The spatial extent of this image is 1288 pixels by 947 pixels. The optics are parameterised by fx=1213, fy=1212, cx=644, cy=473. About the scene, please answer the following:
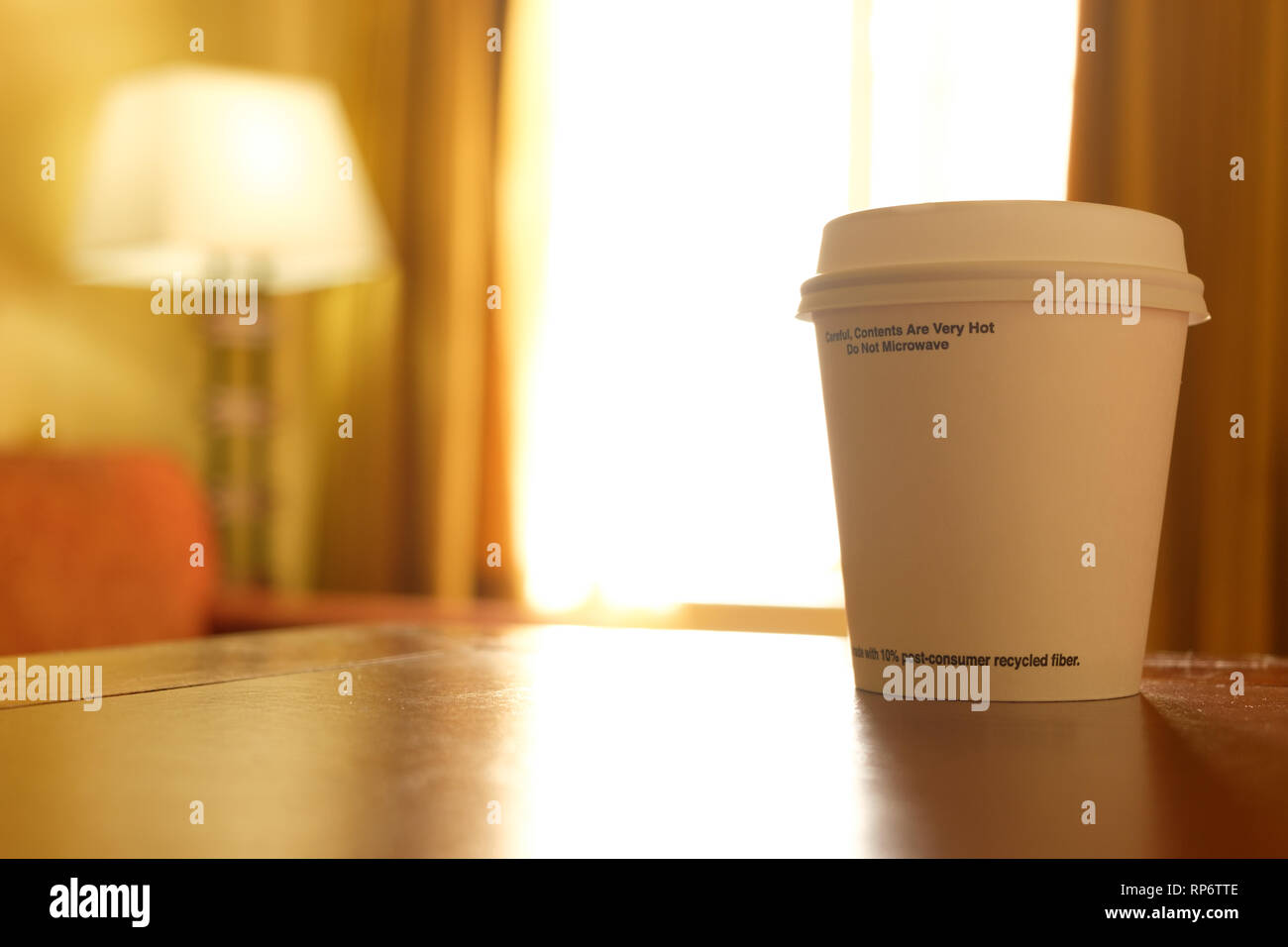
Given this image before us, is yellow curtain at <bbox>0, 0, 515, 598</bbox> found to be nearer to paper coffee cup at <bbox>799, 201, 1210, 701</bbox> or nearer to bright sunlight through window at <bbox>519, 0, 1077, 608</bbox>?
bright sunlight through window at <bbox>519, 0, 1077, 608</bbox>

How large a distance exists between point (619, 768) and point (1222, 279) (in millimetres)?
2337

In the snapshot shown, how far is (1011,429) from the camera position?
2.02ft

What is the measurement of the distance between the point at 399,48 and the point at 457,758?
324 centimetres

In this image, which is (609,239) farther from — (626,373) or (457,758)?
(457,758)

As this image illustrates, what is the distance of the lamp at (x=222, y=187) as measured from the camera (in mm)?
2814

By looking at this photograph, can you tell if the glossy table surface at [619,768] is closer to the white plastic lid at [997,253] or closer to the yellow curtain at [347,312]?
the white plastic lid at [997,253]

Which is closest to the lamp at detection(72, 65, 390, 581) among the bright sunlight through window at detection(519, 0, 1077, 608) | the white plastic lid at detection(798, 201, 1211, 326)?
the bright sunlight through window at detection(519, 0, 1077, 608)

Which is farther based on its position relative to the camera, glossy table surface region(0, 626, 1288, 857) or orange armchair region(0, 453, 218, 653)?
orange armchair region(0, 453, 218, 653)

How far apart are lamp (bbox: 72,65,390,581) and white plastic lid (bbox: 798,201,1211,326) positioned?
2.49 meters

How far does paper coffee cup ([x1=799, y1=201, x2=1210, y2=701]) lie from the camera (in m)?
0.62

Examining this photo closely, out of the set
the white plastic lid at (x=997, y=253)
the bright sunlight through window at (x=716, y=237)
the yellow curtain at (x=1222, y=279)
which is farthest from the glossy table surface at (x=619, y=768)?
the bright sunlight through window at (x=716, y=237)

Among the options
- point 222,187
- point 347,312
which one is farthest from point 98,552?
point 347,312

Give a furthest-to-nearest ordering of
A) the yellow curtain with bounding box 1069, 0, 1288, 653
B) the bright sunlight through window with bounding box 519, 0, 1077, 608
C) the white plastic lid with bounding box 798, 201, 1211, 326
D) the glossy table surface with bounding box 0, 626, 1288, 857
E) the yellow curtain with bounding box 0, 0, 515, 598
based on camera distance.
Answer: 1. the yellow curtain with bounding box 0, 0, 515, 598
2. the bright sunlight through window with bounding box 519, 0, 1077, 608
3. the yellow curtain with bounding box 1069, 0, 1288, 653
4. the white plastic lid with bounding box 798, 201, 1211, 326
5. the glossy table surface with bounding box 0, 626, 1288, 857

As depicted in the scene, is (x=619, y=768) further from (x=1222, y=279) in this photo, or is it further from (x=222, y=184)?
(x=222, y=184)
